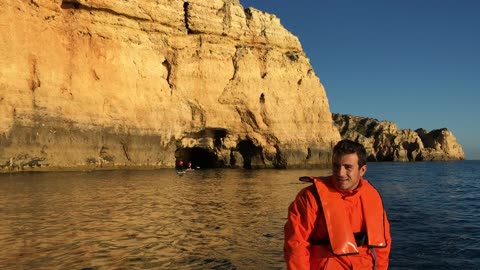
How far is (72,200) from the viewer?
1485cm

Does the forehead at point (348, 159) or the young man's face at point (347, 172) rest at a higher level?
the forehead at point (348, 159)

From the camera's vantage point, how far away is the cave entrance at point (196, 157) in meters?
47.1

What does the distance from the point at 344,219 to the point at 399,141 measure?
103032 mm

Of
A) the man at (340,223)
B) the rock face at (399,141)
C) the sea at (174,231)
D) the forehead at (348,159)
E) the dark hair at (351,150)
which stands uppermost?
the rock face at (399,141)

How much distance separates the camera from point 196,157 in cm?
4950

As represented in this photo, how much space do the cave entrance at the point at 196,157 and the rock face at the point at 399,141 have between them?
5269 centimetres

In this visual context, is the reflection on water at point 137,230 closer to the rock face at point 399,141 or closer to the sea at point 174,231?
the sea at point 174,231

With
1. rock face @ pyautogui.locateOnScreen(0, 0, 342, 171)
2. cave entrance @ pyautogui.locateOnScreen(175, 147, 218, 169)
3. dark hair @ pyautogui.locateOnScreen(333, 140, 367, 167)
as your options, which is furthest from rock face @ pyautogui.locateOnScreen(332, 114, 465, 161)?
dark hair @ pyautogui.locateOnScreen(333, 140, 367, 167)

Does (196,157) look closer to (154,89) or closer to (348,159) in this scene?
(154,89)

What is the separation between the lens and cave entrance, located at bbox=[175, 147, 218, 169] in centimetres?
4708

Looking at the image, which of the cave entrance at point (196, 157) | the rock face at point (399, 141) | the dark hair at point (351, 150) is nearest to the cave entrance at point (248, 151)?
the cave entrance at point (196, 157)

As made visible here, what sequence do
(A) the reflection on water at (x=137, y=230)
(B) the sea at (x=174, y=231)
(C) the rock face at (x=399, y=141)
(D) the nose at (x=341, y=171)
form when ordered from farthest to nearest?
(C) the rock face at (x=399, y=141), (B) the sea at (x=174, y=231), (A) the reflection on water at (x=137, y=230), (D) the nose at (x=341, y=171)

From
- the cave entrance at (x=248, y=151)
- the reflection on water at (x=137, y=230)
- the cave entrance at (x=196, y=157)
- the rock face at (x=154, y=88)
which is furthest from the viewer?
the cave entrance at (x=196, y=157)

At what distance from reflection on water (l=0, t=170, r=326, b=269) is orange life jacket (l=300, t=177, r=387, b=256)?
434 cm
